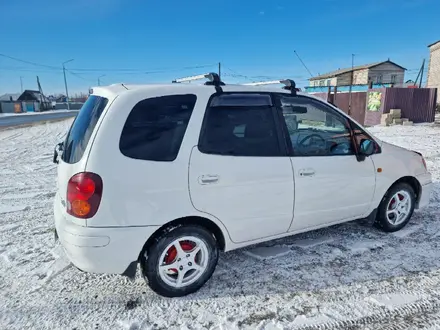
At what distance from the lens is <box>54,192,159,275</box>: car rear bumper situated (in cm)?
223

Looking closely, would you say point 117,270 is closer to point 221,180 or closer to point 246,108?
point 221,180

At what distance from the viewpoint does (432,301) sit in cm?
254

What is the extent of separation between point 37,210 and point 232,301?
3.47 metres

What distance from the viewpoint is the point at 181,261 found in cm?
259

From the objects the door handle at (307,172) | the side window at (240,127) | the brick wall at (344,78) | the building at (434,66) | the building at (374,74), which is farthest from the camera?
the brick wall at (344,78)

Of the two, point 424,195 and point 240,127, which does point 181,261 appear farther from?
point 424,195

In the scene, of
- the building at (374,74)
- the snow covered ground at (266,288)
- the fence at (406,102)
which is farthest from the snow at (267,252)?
the building at (374,74)

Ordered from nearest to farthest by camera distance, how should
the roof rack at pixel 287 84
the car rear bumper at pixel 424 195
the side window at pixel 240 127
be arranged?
the side window at pixel 240 127, the roof rack at pixel 287 84, the car rear bumper at pixel 424 195

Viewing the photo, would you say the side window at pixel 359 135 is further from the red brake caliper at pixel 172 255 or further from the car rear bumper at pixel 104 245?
the car rear bumper at pixel 104 245

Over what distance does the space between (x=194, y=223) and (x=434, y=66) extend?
123 ft

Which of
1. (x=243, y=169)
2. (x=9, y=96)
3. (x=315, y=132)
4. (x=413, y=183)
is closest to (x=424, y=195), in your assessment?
(x=413, y=183)

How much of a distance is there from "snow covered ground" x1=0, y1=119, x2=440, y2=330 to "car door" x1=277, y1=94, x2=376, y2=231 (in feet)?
A: 1.42

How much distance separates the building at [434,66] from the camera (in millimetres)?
30219

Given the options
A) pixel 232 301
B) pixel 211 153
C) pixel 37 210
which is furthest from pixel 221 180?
pixel 37 210
